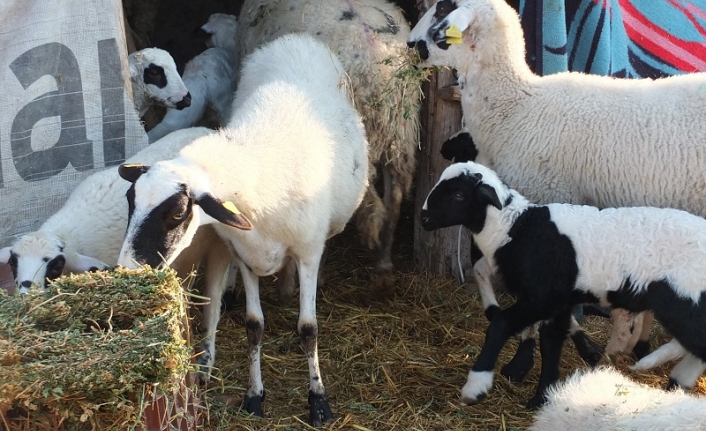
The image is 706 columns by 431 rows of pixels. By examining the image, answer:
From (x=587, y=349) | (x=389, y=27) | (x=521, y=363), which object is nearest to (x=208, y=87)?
(x=389, y=27)

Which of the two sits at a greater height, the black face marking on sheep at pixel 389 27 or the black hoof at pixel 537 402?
the black face marking on sheep at pixel 389 27

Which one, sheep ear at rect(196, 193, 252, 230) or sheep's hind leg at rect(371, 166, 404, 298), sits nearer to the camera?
sheep ear at rect(196, 193, 252, 230)

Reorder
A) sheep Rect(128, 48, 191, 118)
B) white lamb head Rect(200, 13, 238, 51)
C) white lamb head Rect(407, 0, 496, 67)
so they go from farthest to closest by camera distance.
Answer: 1. white lamb head Rect(200, 13, 238, 51)
2. sheep Rect(128, 48, 191, 118)
3. white lamb head Rect(407, 0, 496, 67)

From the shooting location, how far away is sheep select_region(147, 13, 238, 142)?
642 centimetres

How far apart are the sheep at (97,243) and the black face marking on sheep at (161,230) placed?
716 mm

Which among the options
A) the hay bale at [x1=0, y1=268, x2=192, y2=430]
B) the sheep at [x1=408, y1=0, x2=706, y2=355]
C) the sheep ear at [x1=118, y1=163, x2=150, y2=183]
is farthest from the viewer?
the sheep at [x1=408, y1=0, x2=706, y2=355]

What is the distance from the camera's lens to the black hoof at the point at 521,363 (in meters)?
4.76

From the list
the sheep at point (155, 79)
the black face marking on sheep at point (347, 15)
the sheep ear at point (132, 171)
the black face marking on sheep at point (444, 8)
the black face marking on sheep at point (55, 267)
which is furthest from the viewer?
the sheep at point (155, 79)

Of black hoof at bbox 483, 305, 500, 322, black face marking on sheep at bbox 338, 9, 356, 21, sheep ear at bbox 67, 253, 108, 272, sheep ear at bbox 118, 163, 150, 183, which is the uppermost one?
black face marking on sheep at bbox 338, 9, 356, 21

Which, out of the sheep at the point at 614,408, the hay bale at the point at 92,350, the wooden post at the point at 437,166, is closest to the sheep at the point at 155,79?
the wooden post at the point at 437,166

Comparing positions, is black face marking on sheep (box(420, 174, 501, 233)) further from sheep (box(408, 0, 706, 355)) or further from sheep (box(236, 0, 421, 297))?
sheep (box(236, 0, 421, 297))

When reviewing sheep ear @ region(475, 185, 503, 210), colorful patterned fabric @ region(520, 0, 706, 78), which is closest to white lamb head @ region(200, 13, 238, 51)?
colorful patterned fabric @ region(520, 0, 706, 78)

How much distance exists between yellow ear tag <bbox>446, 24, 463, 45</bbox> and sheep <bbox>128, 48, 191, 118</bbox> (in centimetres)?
209

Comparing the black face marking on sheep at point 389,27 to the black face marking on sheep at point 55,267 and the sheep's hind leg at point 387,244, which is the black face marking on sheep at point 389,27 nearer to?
the sheep's hind leg at point 387,244
